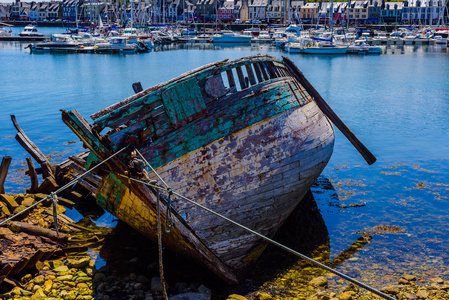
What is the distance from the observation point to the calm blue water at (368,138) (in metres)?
10.1

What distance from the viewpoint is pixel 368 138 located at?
20.5 meters

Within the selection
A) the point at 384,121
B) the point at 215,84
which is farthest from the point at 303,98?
the point at 384,121

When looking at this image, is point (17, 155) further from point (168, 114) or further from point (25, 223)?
point (168, 114)

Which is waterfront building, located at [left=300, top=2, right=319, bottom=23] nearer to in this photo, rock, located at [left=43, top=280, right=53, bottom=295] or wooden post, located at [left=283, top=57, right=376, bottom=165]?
wooden post, located at [left=283, top=57, right=376, bottom=165]

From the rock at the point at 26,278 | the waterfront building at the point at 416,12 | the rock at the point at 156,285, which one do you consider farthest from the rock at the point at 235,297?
the waterfront building at the point at 416,12

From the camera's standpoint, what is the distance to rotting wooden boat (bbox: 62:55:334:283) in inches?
288

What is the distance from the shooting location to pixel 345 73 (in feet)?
157

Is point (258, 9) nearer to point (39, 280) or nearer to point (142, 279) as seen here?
point (142, 279)

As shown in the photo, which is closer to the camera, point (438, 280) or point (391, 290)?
point (391, 290)

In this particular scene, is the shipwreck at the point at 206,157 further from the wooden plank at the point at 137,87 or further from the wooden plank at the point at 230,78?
the wooden plank at the point at 137,87

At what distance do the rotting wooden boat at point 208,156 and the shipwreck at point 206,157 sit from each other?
0.02 meters

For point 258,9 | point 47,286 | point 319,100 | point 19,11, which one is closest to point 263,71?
point 319,100

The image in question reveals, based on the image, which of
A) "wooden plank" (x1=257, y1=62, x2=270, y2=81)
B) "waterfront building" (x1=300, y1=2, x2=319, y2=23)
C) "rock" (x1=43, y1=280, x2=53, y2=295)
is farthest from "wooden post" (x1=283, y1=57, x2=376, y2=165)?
"waterfront building" (x1=300, y1=2, x2=319, y2=23)

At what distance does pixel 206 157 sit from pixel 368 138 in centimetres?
1475
